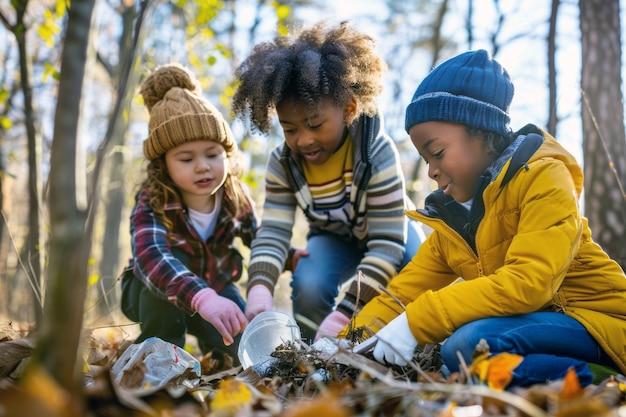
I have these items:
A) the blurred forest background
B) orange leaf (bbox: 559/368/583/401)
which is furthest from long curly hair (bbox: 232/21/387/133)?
orange leaf (bbox: 559/368/583/401)

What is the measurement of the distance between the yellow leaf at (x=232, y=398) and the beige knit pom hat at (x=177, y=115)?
1.86 m

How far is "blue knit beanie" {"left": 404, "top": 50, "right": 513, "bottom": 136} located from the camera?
200 cm

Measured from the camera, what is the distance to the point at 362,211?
9.37 ft

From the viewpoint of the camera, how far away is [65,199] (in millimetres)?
926

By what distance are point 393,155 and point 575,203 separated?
44.5 inches

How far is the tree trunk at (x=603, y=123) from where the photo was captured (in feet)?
10.7

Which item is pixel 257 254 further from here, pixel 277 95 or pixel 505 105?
pixel 505 105

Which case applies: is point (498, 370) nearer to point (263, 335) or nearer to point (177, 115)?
point (263, 335)

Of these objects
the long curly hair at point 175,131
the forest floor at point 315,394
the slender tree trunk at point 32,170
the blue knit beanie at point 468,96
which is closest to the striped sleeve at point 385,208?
the blue knit beanie at point 468,96

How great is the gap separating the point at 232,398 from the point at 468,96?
1341 millimetres

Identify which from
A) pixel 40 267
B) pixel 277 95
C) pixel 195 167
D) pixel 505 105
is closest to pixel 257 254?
pixel 195 167

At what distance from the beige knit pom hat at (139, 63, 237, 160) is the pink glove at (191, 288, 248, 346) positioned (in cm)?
88

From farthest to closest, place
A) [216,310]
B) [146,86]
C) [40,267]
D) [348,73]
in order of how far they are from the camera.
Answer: [146,86] → [40,267] → [348,73] → [216,310]

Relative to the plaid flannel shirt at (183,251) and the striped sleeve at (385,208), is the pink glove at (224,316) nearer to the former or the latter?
the plaid flannel shirt at (183,251)
